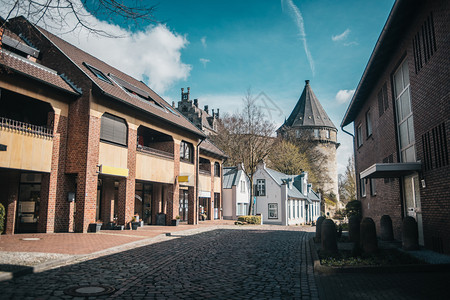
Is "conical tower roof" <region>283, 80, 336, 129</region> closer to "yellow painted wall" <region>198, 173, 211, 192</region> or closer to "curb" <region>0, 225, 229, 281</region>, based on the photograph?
"yellow painted wall" <region>198, 173, 211, 192</region>

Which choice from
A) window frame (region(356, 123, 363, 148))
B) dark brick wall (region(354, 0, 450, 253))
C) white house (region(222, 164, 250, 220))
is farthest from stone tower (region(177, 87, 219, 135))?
dark brick wall (region(354, 0, 450, 253))

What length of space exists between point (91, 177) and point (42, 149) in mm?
2464

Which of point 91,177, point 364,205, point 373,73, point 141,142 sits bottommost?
point 364,205

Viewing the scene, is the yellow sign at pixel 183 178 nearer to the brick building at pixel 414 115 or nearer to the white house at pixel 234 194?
the brick building at pixel 414 115

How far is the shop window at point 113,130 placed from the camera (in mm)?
18014

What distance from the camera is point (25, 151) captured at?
14727mm

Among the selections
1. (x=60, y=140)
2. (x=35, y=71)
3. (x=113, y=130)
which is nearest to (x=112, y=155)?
(x=113, y=130)

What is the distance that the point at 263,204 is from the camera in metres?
40.6

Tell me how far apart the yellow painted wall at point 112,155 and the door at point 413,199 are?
44.5 ft

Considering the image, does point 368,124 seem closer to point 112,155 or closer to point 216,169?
point 112,155

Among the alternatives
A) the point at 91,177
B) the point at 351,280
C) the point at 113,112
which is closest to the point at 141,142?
the point at 113,112

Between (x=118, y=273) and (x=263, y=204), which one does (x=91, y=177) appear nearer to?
(x=118, y=273)

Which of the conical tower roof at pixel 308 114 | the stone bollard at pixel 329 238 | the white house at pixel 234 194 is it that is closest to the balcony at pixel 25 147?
the stone bollard at pixel 329 238

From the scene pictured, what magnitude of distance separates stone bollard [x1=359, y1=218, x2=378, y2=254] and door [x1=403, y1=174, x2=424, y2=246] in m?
3.17
